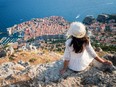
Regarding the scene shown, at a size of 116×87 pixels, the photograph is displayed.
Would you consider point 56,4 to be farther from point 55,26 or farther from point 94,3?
point 55,26

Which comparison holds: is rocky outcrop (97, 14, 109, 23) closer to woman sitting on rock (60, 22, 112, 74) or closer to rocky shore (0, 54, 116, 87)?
rocky shore (0, 54, 116, 87)

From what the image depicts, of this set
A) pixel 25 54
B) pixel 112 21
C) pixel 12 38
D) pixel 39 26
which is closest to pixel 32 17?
pixel 39 26

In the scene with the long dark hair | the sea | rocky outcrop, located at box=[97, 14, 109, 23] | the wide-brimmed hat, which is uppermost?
the wide-brimmed hat

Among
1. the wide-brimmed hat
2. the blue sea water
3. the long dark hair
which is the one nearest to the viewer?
the wide-brimmed hat

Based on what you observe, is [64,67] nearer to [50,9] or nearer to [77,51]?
[77,51]

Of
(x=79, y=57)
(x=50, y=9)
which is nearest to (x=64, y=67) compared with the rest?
(x=79, y=57)

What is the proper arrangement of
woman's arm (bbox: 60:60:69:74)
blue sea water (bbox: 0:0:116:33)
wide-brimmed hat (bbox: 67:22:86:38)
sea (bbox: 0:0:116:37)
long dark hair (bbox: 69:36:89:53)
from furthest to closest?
1. blue sea water (bbox: 0:0:116:33)
2. sea (bbox: 0:0:116:37)
3. woman's arm (bbox: 60:60:69:74)
4. long dark hair (bbox: 69:36:89:53)
5. wide-brimmed hat (bbox: 67:22:86:38)

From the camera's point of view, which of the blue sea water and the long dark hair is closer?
the long dark hair

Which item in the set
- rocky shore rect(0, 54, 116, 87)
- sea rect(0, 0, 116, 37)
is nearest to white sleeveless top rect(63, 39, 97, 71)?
rocky shore rect(0, 54, 116, 87)
